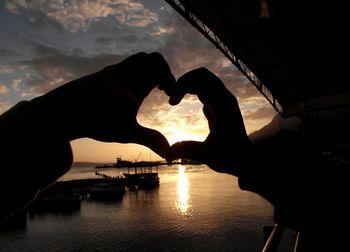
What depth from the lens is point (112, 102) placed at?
0.94 meters

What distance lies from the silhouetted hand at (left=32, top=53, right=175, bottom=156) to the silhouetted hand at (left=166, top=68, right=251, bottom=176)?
11 cm

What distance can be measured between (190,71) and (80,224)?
4641 centimetres

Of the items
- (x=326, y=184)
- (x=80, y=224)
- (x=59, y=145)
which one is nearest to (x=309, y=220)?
(x=326, y=184)

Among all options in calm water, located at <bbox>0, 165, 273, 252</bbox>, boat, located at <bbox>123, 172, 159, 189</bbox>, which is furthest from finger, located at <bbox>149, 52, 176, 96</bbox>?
boat, located at <bbox>123, 172, 159, 189</bbox>

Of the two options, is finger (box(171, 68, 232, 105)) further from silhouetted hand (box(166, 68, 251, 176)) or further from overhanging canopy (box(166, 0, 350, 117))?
overhanging canopy (box(166, 0, 350, 117))

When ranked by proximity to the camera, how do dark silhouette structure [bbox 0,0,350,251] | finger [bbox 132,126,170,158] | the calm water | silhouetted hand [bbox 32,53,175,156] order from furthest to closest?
1. the calm water
2. finger [bbox 132,126,170,158]
3. silhouetted hand [bbox 32,53,175,156]
4. dark silhouette structure [bbox 0,0,350,251]

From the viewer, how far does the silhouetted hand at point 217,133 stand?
1057 millimetres

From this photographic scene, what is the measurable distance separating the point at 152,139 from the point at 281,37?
10.4m

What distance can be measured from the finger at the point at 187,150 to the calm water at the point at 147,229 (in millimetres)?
31040

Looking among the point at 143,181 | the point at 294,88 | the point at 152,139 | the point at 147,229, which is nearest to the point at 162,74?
the point at 152,139

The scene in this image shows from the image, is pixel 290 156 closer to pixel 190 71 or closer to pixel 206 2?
pixel 190 71

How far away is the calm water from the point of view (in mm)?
30953

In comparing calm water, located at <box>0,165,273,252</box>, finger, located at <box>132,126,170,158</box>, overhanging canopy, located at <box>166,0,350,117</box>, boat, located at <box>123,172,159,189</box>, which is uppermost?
overhanging canopy, located at <box>166,0,350,117</box>

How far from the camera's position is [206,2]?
7.73 m
